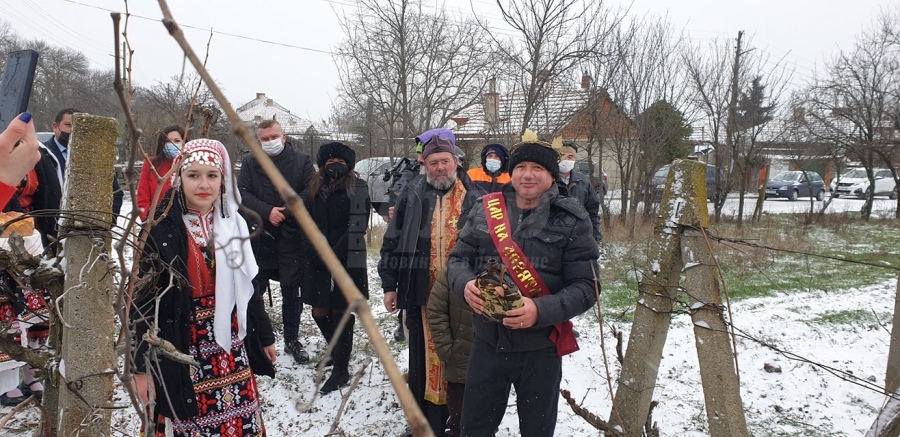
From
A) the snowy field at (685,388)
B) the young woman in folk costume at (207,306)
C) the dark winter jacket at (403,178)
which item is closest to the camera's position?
the young woman in folk costume at (207,306)

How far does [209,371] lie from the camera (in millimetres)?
2264

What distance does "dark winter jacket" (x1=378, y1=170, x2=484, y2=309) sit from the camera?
313 centimetres

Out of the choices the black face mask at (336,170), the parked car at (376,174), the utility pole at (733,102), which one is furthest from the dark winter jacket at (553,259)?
the utility pole at (733,102)

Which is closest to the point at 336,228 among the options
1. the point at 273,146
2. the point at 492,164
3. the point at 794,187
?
the point at 273,146

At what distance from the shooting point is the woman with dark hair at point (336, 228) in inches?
149

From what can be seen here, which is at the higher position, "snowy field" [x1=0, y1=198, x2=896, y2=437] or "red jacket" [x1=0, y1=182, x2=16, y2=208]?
"red jacket" [x1=0, y1=182, x2=16, y2=208]

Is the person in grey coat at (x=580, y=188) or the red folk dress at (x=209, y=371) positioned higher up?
the person in grey coat at (x=580, y=188)

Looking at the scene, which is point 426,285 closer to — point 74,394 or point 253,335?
point 253,335

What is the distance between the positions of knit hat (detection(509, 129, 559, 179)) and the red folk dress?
5.06ft

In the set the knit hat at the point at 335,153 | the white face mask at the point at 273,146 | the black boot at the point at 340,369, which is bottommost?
the black boot at the point at 340,369

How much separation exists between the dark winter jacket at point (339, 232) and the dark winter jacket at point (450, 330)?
1.09 m

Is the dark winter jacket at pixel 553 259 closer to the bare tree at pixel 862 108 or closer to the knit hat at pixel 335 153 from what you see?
the knit hat at pixel 335 153

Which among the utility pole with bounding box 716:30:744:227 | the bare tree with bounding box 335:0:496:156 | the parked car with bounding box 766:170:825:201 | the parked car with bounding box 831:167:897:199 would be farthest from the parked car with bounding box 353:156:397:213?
the parked car with bounding box 831:167:897:199

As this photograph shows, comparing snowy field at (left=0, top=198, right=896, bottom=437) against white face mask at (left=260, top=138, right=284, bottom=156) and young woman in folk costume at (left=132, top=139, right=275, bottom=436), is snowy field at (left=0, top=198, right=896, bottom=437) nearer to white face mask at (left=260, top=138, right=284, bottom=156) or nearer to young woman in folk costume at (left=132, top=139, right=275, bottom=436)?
young woman in folk costume at (left=132, top=139, right=275, bottom=436)
